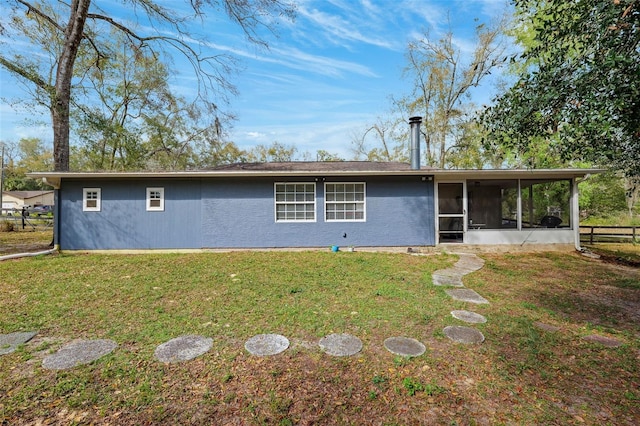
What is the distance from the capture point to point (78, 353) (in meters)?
2.94

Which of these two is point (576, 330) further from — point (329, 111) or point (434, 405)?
point (329, 111)

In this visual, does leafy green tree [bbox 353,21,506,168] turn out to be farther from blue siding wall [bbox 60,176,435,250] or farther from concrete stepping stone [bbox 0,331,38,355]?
concrete stepping stone [bbox 0,331,38,355]

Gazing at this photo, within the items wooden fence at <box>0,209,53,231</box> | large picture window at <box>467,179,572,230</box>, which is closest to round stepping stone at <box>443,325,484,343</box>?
large picture window at <box>467,179,572,230</box>

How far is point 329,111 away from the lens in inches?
648

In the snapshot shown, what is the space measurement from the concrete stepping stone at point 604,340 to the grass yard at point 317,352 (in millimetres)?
82

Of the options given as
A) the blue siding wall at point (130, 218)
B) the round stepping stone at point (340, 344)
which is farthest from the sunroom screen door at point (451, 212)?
the blue siding wall at point (130, 218)

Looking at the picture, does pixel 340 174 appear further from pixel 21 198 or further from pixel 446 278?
pixel 21 198

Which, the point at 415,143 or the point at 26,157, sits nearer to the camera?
the point at 415,143

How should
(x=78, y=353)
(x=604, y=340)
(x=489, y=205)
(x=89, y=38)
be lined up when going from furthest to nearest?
(x=89, y=38), (x=489, y=205), (x=604, y=340), (x=78, y=353)

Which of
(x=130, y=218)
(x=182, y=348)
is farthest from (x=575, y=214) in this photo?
(x=130, y=218)

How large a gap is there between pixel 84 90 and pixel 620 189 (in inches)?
1138

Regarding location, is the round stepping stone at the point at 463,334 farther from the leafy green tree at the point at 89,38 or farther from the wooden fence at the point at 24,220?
the wooden fence at the point at 24,220

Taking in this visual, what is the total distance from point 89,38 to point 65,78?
302 centimetres

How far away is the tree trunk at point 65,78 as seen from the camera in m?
10.4
